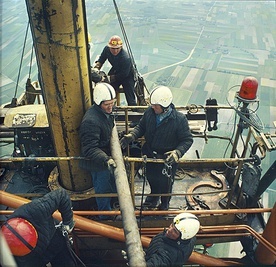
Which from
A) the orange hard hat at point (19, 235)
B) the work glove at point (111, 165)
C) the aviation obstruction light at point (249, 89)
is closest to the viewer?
the orange hard hat at point (19, 235)

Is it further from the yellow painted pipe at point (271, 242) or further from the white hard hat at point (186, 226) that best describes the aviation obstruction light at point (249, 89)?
the white hard hat at point (186, 226)

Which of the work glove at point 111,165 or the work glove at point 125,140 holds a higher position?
the work glove at point 125,140

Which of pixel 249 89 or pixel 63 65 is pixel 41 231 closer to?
pixel 63 65

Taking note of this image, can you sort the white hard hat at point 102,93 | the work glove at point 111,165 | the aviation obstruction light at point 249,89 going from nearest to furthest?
the work glove at point 111,165, the white hard hat at point 102,93, the aviation obstruction light at point 249,89

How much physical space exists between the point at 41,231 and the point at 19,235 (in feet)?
1.51

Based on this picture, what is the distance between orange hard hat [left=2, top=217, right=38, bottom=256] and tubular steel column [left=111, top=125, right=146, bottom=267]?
124 centimetres

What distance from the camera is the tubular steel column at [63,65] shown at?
13.3 feet

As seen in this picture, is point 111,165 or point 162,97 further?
point 162,97

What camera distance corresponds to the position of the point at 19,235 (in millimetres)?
3820

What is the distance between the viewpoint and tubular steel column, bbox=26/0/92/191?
4.06 metres

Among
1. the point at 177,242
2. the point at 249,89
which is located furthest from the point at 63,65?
the point at 249,89

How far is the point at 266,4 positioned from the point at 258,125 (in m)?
172

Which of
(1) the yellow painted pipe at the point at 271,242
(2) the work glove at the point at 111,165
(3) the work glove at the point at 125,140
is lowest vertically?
(1) the yellow painted pipe at the point at 271,242

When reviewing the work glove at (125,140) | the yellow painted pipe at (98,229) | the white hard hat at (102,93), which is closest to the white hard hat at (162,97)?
the white hard hat at (102,93)
